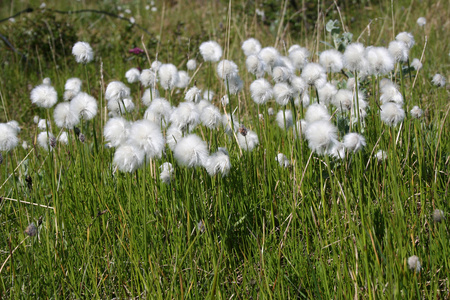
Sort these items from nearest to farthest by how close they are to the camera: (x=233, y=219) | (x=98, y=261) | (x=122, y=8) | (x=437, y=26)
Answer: (x=98, y=261)
(x=233, y=219)
(x=437, y=26)
(x=122, y=8)

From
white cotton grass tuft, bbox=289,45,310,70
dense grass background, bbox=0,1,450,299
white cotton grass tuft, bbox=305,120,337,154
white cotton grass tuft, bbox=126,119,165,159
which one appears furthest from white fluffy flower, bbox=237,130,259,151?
white cotton grass tuft, bbox=126,119,165,159

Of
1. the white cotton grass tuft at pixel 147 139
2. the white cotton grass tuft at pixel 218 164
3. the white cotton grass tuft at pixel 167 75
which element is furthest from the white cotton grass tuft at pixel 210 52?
the white cotton grass tuft at pixel 147 139

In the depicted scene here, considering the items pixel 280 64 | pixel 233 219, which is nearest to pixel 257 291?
pixel 233 219

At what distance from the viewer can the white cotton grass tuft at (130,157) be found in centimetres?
163

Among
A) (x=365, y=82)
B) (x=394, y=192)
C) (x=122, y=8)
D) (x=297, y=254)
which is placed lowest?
(x=297, y=254)

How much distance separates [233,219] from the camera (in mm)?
2076

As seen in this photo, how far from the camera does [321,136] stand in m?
1.66

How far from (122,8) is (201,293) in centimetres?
971

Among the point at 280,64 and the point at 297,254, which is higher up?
the point at 280,64

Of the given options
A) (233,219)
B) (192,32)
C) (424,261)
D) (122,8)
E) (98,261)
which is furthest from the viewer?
(122,8)

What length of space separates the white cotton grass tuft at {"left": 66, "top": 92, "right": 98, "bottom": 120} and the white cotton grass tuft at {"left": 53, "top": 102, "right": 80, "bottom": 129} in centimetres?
2

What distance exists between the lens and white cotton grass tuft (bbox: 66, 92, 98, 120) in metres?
2.30

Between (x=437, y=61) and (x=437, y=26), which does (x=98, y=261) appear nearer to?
(x=437, y=61)

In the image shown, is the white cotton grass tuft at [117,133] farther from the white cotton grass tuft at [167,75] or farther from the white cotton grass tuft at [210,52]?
the white cotton grass tuft at [210,52]
